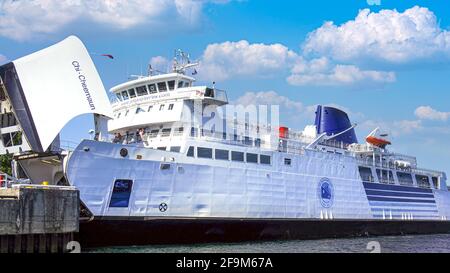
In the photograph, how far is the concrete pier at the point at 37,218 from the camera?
52.2 ft

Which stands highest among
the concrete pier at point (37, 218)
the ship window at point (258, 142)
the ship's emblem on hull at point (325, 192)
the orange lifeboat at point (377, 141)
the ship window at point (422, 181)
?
the orange lifeboat at point (377, 141)

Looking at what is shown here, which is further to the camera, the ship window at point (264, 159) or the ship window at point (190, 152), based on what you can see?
the ship window at point (264, 159)

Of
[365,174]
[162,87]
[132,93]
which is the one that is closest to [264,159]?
[162,87]

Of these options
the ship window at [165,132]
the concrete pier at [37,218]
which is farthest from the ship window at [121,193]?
the ship window at [165,132]

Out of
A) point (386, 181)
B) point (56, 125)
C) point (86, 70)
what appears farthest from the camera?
point (386, 181)

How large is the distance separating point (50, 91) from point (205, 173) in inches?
263

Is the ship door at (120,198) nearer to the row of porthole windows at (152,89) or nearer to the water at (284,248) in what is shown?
the water at (284,248)

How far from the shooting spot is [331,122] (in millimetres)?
31531

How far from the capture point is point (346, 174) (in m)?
28.8

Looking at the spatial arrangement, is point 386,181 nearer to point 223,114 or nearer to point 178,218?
point 223,114

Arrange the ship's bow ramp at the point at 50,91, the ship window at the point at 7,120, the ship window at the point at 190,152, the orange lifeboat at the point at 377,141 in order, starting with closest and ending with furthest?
the ship's bow ramp at the point at 50,91
the ship window at the point at 7,120
the ship window at the point at 190,152
the orange lifeboat at the point at 377,141

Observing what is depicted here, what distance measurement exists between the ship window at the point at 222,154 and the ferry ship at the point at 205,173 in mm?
53

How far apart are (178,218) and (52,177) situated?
204 inches

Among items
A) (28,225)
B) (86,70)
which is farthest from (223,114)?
(28,225)
